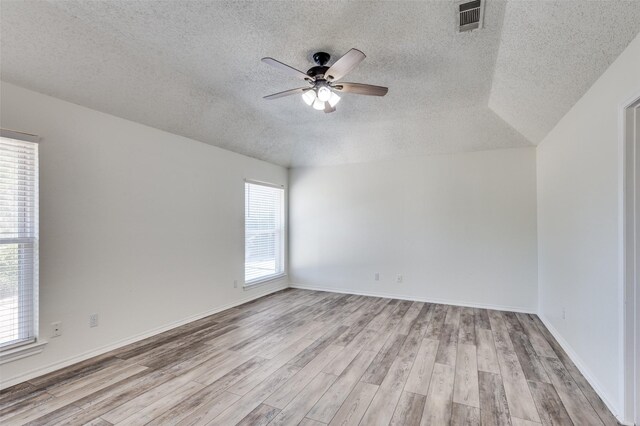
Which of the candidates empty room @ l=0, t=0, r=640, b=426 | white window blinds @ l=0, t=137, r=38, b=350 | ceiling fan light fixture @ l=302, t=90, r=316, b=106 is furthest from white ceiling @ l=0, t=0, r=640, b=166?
white window blinds @ l=0, t=137, r=38, b=350

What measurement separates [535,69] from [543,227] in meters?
2.36

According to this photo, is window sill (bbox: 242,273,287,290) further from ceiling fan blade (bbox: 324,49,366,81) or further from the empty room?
ceiling fan blade (bbox: 324,49,366,81)

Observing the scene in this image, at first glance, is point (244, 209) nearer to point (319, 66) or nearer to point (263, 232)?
point (263, 232)

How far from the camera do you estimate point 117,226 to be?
127 inches

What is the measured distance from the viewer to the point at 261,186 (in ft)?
18.3

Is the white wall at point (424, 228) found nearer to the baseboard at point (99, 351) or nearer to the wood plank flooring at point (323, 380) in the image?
the wood plank flooring at point (323, 380)

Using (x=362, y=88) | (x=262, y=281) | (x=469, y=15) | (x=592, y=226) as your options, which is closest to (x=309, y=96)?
(x=362, y=88)

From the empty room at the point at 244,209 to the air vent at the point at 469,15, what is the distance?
0.05ft

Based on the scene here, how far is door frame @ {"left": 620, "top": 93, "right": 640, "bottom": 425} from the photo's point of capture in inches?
77.4

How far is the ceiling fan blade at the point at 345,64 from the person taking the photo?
2113 millimetres

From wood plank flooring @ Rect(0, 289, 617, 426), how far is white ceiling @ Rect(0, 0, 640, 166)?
249 cm

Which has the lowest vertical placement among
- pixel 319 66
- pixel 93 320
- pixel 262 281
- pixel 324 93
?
pixel 262 281

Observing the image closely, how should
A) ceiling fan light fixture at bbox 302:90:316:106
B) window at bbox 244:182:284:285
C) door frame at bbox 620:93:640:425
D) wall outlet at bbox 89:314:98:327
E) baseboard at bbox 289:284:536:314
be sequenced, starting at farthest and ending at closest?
window at bbox 244:182:284:285
baseboard at bbox 289:284:536:314
wall outlet at bbox 89:314:98:327
ceiling fan light fixture at bbox 302:90:316:106
door frame at bbox 620:93:640:425

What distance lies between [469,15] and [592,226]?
A: 196 cm
